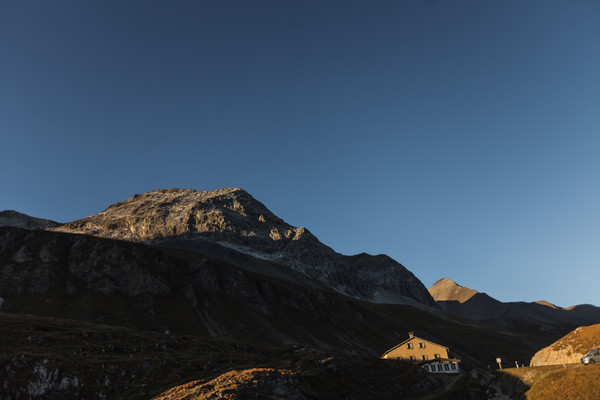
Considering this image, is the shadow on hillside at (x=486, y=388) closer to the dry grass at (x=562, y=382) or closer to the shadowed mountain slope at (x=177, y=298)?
the dry grass at (x=562, y=382)

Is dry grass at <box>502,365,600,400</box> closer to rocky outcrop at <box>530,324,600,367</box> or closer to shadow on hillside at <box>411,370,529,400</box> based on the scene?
shadow on hillside at <box>411,370,529,400</box>

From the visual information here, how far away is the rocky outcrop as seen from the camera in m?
52.3

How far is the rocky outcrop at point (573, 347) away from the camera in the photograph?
52281 millimetres

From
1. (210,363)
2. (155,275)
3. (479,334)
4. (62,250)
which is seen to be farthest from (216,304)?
(479,334)

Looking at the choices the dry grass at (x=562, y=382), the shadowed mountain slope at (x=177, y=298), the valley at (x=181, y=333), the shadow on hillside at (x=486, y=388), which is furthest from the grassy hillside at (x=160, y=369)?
the shadowed mountain slope at (x=177, y=298)

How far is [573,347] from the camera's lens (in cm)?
5522

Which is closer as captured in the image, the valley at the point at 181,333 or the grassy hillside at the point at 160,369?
the grassy hillside at the point at 160,369

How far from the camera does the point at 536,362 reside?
211 ft

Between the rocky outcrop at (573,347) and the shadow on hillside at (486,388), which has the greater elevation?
the rocky outcrop at (573,347)

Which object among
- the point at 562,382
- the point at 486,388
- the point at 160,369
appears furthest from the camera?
the point at 160,369

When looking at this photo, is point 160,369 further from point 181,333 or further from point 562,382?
point 181,333

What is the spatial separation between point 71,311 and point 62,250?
4560 centimetres

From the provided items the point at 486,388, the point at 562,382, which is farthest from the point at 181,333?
the point at 562,382

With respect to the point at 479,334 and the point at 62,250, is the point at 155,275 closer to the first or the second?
the point at 62,250
